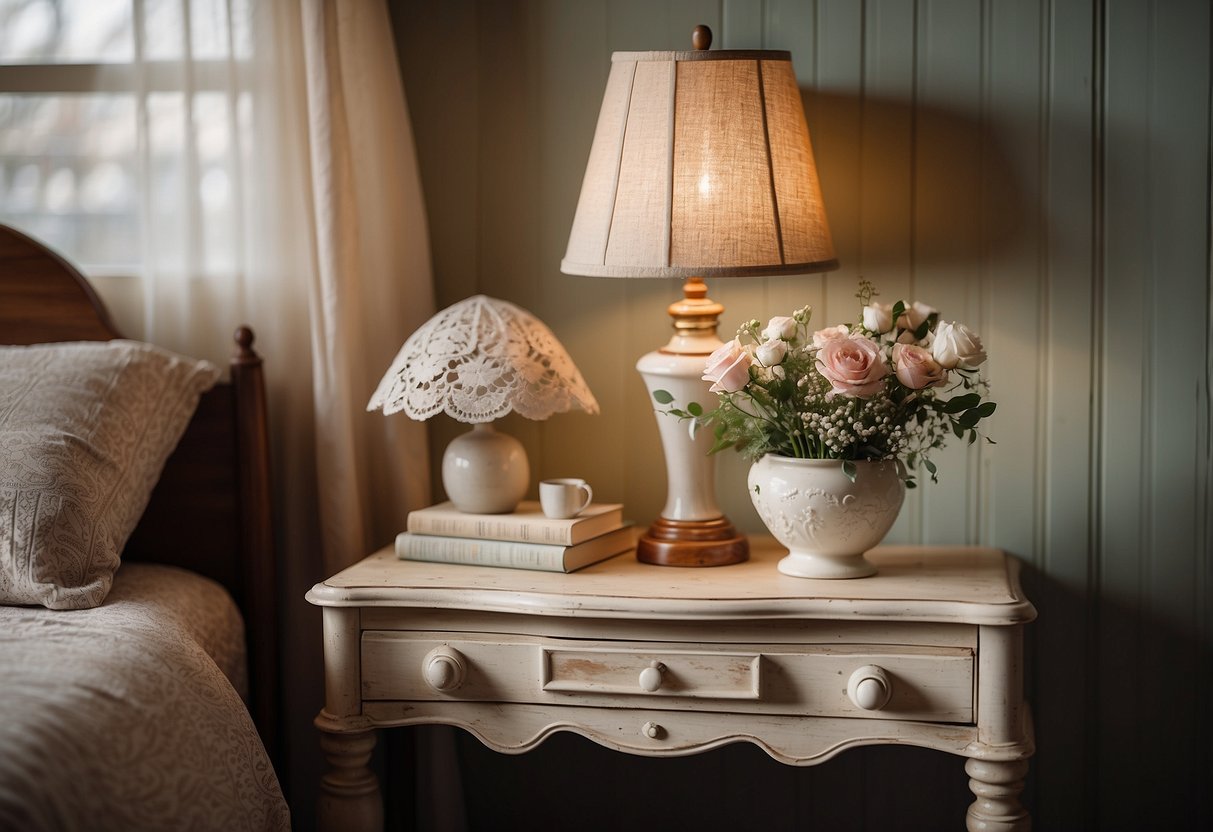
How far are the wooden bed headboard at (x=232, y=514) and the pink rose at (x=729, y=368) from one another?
2.55ft

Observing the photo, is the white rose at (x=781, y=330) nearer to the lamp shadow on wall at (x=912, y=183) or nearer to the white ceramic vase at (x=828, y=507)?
the white ceramic vase at (x=828, y=507)

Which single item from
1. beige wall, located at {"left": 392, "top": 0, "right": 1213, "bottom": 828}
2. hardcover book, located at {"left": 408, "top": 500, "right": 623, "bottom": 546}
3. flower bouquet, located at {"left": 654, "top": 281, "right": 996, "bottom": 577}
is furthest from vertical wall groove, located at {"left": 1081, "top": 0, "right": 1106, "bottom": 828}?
hardcover book, located at {"left": 408, "top": 500, "right": 623, "bottom": 546}

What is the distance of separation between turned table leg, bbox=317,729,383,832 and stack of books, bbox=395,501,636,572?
0.88 feet

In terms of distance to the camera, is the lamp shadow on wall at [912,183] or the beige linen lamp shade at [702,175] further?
the lamp shadow on wall at [912,183]

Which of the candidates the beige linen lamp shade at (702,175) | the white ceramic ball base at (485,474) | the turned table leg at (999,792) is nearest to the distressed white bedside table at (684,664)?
the turned table leg at (999,792)

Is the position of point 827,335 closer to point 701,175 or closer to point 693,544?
point 701,175

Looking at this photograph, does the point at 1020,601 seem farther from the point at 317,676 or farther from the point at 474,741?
the point at 317,676

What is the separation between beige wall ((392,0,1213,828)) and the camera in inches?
70.1

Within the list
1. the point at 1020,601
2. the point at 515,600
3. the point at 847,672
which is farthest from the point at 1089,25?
the point at 515,600

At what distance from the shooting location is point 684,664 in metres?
1.53

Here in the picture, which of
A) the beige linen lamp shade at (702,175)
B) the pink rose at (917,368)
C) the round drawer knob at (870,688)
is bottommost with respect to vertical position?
the round drawer knob at (870,688)

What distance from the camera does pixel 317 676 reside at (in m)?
2.01

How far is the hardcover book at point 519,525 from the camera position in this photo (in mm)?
1645

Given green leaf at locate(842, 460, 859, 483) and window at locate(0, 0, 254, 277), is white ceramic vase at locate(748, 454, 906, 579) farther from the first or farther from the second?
window at locate(0, 0, 254, 277)
